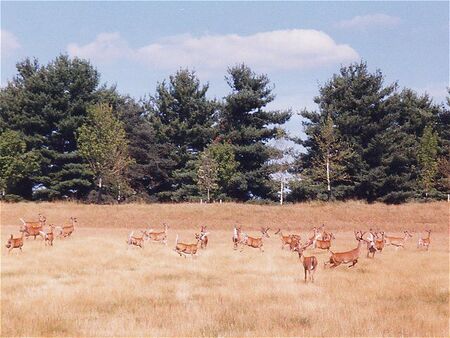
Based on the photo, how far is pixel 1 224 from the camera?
125 ft

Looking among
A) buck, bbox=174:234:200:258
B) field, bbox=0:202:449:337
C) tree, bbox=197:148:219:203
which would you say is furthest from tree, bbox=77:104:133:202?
buck, bbox=174:234:200:258

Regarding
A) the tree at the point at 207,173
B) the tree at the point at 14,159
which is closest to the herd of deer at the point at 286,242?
the tree at the point at 207,173

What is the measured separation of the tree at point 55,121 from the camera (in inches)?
2231

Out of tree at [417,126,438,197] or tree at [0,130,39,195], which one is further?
tree at [417,126,438,197]

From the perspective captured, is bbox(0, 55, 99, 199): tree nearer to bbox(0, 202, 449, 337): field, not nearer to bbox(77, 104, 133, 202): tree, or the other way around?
bbox(77, 104, 133, 202): tree

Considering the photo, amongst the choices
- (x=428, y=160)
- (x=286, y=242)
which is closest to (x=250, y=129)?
(x=428, y=160)

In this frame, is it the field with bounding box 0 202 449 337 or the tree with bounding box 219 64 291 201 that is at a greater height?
the tree with bounding box 219 64 291 201

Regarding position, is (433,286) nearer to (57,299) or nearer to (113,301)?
(113,301)

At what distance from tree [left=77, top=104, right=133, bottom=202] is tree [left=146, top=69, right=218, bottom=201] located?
7.34 metres

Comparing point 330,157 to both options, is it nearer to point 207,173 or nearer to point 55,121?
point 207,173

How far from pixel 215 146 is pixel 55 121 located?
54.7 ft

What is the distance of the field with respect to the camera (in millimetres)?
10492

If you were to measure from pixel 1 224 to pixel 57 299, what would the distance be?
27597 mm

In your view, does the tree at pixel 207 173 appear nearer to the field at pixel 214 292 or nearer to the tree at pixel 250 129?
the tree at pixel 250 129
